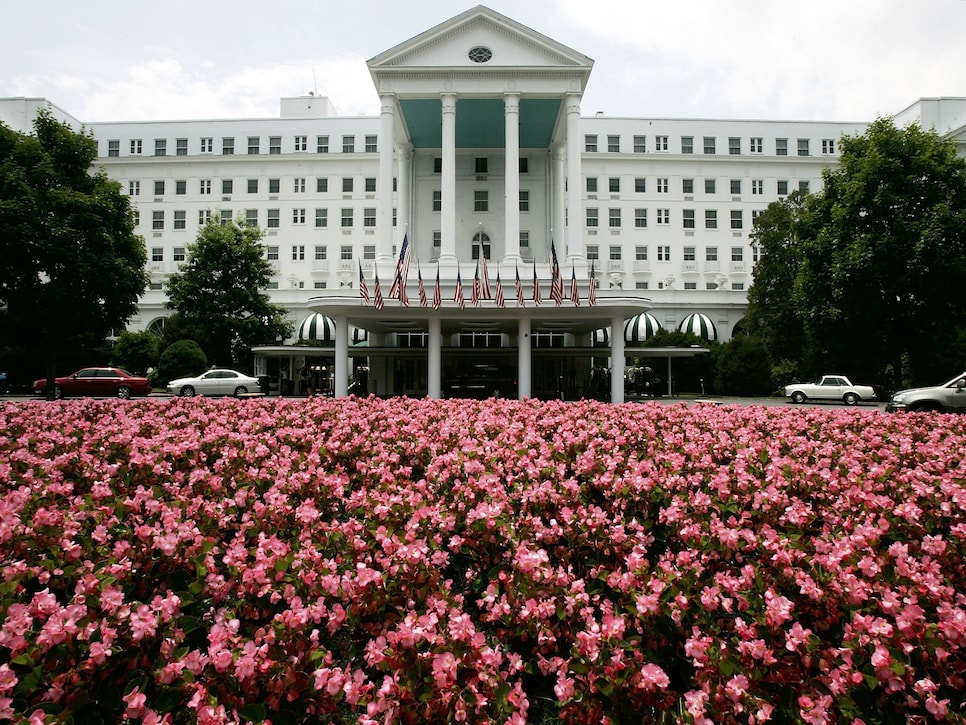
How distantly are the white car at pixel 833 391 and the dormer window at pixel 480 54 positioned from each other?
90.6 feet

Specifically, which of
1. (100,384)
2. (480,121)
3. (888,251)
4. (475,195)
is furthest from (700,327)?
(100,384)

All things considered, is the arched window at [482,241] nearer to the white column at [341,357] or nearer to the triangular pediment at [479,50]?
the triangular pediment at [479,50]

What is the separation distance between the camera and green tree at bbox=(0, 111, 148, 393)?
1148 inches

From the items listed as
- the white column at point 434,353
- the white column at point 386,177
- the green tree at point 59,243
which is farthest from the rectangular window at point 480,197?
the green tree at point 59,243

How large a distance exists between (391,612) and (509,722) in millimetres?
1175

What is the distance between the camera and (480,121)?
44000 mm

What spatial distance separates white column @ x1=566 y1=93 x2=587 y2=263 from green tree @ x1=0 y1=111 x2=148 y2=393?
79.5ft

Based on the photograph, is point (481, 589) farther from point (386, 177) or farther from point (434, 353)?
point (386, 177)

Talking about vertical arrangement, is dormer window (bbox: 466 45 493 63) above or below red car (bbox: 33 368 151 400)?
above

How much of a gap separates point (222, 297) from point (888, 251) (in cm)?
4462

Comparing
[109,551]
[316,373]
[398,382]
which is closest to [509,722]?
[109,551]

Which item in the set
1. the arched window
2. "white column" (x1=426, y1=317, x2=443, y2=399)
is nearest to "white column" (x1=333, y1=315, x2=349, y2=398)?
"white column" (x1=426, y1=317, x2=443, y2=399)

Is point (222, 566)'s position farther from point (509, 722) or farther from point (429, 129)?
point (429, 129)

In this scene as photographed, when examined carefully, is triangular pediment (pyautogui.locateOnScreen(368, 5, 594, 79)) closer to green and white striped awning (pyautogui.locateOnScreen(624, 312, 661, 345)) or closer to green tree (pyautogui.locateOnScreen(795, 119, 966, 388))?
green tree (pyautogui.locateOnScreen(795, 119, 966, 388))
